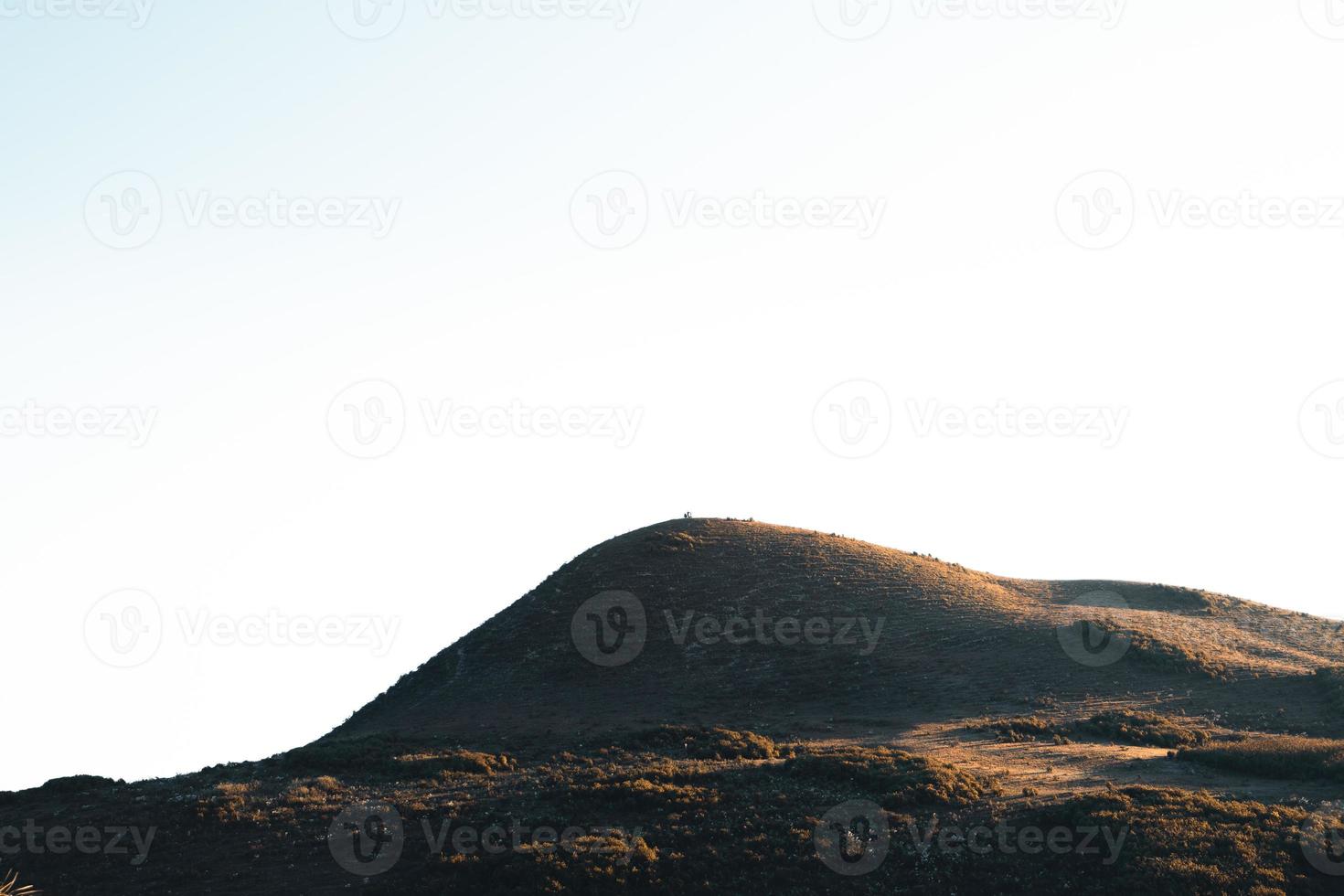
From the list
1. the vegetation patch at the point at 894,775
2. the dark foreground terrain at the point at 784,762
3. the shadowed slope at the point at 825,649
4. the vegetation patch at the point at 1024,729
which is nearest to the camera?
the dark foreground terrain at the point at 784,762

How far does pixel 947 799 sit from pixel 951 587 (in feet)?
108

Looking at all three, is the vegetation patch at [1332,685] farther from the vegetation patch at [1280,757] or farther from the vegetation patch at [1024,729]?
the vegetation patch at [1024,729]

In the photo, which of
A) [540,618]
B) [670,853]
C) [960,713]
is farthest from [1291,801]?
[540,618]

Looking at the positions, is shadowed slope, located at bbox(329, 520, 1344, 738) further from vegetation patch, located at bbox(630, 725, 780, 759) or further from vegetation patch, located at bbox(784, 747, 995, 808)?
vegetation patch, located at bbox(784, 747, 995, 808)

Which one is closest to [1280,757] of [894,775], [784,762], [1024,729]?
[1024,729]

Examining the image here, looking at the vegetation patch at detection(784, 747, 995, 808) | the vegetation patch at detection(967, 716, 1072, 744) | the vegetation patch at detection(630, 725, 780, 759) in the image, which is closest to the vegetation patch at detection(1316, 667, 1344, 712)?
the vegetation patch at detection(967, 716, 1072, 744)

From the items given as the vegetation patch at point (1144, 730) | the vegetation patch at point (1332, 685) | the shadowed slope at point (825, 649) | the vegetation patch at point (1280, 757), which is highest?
the shadowed slope at point (825, 649)

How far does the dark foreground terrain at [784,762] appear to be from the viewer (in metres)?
28.9

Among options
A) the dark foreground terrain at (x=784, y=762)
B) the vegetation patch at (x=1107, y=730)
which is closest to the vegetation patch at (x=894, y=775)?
the dark foreground terrain at (x=784, y=762)

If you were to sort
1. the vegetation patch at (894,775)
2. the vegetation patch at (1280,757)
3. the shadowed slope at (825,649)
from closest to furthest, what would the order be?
the vegetation patch at (894,775), the vegetation patch at (1280,757), the shadowed slope at (825,649)

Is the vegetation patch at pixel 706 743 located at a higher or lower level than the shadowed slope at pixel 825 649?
lower

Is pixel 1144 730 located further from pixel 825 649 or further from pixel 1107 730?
pixel 825 649

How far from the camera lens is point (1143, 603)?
225 ft

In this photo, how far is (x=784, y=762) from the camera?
3825cm
